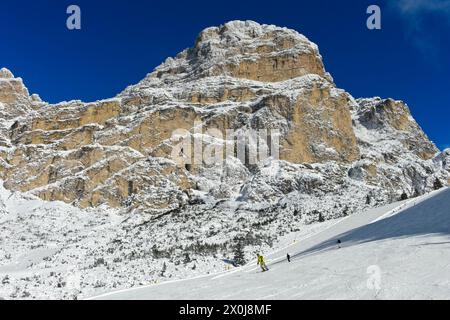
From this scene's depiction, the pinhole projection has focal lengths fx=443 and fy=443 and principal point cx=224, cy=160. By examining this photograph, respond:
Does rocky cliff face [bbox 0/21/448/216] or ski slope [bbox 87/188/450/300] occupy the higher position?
rocky cliff face [bbox 0/21/448/216]

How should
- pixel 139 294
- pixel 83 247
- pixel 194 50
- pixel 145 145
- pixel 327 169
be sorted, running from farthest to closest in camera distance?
pixel 194 50 < pixel 145 145 < pixel 327 169 < pixel 83 247 < pixel 139 294

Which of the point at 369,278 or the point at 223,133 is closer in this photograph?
the point at 369,278

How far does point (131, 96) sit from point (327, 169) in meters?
63.6

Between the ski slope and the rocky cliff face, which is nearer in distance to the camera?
the ski slope

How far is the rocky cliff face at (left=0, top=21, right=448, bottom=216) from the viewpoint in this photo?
9800 centimetres

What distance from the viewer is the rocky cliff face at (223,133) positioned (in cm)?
9800

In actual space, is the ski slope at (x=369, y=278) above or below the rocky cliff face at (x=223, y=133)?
below

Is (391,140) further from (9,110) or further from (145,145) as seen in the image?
(9,110)

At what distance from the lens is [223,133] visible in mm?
116500

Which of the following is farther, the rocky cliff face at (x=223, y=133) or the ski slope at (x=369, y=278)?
the rocky cliff face at (x=223, y=133)

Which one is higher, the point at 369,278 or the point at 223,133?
the point at 223,133
